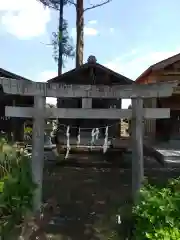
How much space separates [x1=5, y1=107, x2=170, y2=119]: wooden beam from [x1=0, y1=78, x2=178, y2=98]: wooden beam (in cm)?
28

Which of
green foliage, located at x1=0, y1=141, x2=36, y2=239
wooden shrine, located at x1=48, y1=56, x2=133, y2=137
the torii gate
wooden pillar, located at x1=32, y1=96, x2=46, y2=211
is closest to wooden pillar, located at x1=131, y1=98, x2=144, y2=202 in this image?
the torii gate

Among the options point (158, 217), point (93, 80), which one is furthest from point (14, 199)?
point (93, 80)

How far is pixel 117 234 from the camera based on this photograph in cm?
493

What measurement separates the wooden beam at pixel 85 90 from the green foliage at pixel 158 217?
2246 mm

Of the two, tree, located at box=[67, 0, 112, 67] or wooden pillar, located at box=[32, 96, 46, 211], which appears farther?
tree, located at box=[67, 0, 112, 67]

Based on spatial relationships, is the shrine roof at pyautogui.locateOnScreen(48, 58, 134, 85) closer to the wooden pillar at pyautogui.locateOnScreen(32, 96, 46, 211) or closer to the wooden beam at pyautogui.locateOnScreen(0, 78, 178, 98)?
the wooden beam at pyautogui.locateOnScreen(0, 78, 178, 98)

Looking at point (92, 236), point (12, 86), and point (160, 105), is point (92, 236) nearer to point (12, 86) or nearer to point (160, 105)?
point (12, 86)

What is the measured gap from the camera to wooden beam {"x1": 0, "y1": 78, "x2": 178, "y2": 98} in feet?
19.4

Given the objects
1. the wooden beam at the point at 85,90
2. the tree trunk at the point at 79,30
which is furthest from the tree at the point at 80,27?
the wooden beam at the point at 85,90

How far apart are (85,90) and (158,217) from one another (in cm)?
289

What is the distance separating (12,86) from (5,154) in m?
1.56

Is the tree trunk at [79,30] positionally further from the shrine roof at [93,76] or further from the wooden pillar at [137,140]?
the wooden pillar at [137,140]

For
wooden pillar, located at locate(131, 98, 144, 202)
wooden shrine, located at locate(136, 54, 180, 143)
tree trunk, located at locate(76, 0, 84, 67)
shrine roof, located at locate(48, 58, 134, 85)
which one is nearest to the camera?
wooden pillar, located at locate(131, 98, 144, 202)

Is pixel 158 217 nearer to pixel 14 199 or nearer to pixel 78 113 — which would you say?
pixel 14 199
